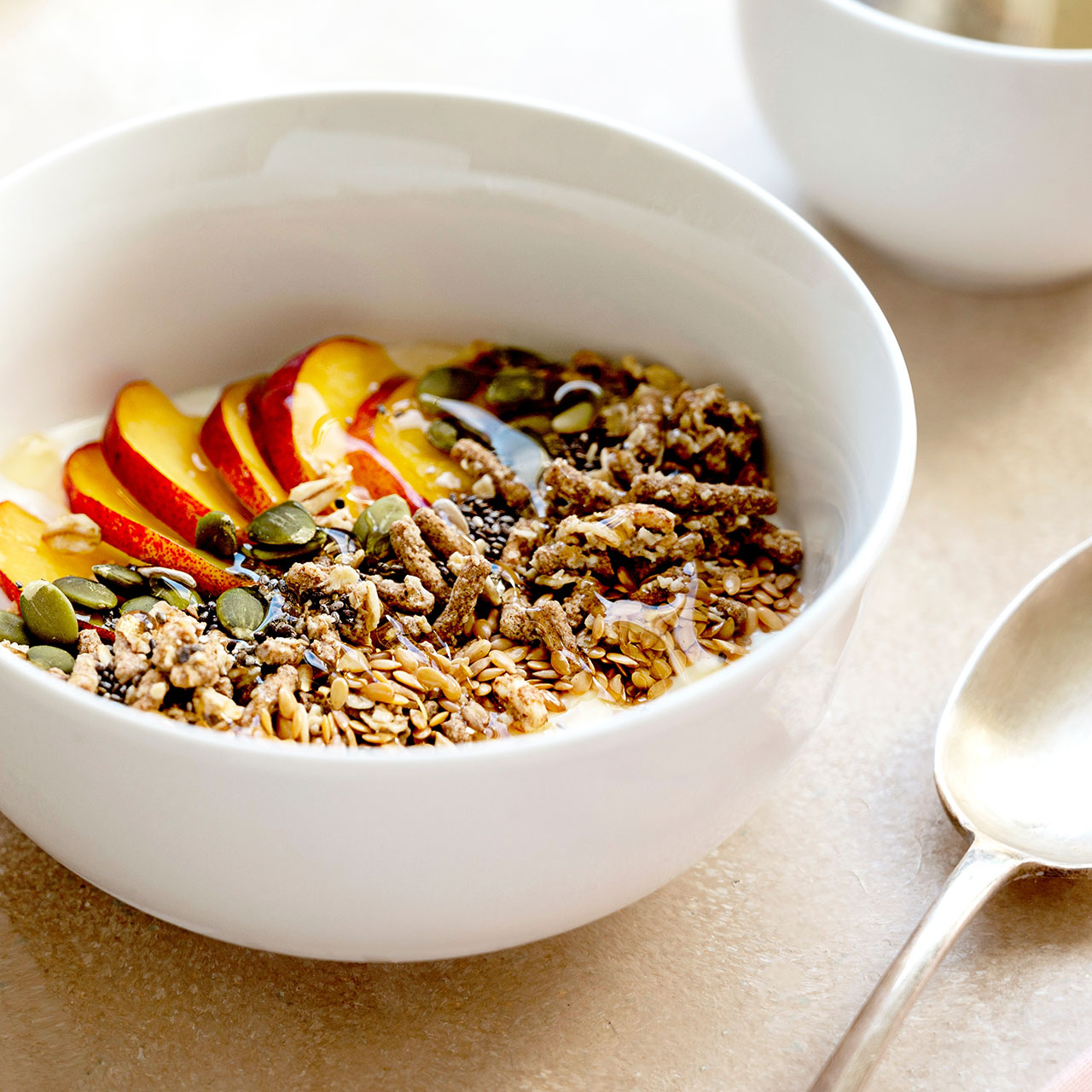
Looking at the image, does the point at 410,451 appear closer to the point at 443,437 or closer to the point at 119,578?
the point at 443,437

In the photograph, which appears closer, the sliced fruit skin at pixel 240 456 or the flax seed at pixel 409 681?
the flax seed at pixel 409 681

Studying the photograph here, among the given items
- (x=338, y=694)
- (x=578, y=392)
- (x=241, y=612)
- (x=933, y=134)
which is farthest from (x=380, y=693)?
(x=933, y=134)

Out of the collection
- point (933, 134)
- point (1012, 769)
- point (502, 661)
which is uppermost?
point (933, 134)

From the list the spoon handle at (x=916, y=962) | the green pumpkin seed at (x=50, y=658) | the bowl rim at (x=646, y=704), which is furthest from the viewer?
the green pumpkin seed at (x=50, y=658)

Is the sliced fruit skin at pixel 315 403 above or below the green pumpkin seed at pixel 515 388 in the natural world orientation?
above

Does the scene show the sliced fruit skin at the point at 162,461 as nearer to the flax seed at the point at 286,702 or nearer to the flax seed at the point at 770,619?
the flax seed at the point at 286,702

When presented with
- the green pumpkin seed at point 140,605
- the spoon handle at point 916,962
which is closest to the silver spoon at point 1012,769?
the spoon handle at point 916,962

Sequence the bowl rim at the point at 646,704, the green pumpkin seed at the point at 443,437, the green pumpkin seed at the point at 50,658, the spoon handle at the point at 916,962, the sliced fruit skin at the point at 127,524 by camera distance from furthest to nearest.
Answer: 1. the green pumpkin seed at the point at 443,437
2. the sliced fruit skin at the point at 127,524
3. the green pumpkin seed at the point at 50,658
4. the spoon handle at the point at 916,962
5. the bowl rim at the point at 646,704
